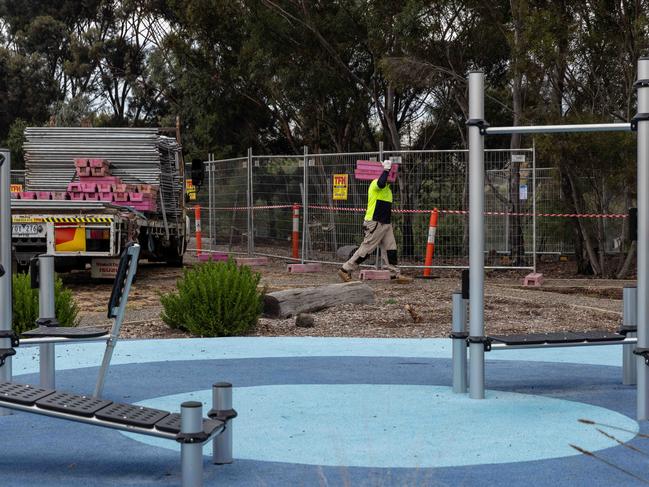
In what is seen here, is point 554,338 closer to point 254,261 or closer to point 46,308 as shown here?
point 46,308

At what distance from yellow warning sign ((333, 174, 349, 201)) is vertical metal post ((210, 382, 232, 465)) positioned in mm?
15272

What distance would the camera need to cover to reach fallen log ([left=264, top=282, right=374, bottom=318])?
12.4 metres

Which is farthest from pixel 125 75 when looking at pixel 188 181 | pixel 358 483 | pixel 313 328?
pixel 358 483

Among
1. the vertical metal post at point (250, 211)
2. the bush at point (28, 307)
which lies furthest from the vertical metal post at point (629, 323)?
the vertical metal post at point (250, 211)

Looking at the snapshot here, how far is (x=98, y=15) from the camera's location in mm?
50844

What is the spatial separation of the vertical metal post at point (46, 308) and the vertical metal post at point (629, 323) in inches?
161

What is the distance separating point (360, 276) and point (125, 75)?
34.7 m

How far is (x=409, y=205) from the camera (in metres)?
21.2

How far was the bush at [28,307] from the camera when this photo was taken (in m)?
10.5

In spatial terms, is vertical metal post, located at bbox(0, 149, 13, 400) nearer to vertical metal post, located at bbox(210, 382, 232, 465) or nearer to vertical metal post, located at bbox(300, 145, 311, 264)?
vertical metal post, located at bbox(210, 382, 232, 465)

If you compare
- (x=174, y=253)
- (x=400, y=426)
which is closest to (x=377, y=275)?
(x=174, y=253)

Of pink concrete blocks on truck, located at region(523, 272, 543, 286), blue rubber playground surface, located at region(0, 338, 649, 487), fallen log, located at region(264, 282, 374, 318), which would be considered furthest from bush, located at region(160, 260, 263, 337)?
pink concrete blocks on truck, located at region(523, 272, 543, 286)

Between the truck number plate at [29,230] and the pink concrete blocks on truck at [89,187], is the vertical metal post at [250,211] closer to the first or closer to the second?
the pink concrete blocks on truck at [89,187]

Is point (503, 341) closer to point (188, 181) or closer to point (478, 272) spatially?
point (478, 272)
